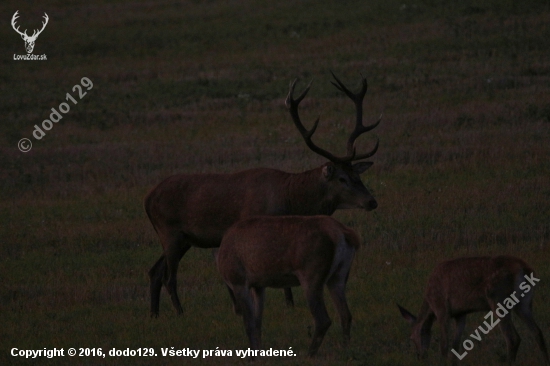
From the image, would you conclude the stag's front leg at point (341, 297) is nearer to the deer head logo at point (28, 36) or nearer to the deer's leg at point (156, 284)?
the deer's leg at point (156, 284)

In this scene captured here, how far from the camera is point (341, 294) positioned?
31.7 ft

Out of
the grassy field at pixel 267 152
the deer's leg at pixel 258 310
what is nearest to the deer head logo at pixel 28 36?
the grassy field at pixel 267 152

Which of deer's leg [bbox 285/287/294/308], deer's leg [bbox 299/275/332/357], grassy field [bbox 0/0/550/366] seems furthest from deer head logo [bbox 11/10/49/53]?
deer's leg [bbox 299/275/332/357]

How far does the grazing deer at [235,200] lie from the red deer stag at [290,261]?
2001 millimetres

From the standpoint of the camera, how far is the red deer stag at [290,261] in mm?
9312

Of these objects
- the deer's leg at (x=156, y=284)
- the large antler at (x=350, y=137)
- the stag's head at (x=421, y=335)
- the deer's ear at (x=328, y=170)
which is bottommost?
the stag's head at (x=421, y=335)

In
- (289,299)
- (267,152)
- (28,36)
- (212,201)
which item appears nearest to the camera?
(289,299)

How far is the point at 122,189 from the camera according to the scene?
19812 mm

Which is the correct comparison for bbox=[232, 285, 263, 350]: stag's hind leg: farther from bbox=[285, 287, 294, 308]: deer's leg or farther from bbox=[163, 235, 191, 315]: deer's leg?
bbox=[163, 235, 191, 315]: deer's leg

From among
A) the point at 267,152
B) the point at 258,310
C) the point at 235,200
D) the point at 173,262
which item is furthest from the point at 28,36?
the point at 258,310

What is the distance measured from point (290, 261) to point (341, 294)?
0.62 metres

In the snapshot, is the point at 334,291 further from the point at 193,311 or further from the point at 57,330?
the point at 57,330

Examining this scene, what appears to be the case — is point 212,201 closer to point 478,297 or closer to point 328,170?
point 328,170

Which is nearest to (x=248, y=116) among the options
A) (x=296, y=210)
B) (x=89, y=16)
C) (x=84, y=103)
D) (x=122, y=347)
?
(x=84, y=103)
